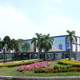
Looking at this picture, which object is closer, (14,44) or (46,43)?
(46,43)

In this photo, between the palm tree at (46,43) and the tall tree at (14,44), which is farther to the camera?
the tall tree at (14,44)

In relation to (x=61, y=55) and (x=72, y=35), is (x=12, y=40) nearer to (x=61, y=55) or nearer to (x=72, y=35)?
(x=72, y=35)

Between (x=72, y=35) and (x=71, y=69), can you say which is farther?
(x=72, y=35)

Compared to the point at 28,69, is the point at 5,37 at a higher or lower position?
higher

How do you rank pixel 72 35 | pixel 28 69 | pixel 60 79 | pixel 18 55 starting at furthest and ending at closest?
pixel 72 35 < pixel 18 55 < pixel 28 69 < pixel 60 79

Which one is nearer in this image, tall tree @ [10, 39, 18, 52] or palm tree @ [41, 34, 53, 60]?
palm tree @ [41, 34, 53, 60]

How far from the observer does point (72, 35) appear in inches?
2699

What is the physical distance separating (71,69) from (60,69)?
776mm

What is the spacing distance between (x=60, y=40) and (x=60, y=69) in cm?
5730

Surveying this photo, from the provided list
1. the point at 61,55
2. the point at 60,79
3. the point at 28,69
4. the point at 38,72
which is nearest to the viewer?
the point at 60,79

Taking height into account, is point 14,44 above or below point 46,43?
above

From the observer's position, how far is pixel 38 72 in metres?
18.1

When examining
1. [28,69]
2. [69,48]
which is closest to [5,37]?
[69,48]

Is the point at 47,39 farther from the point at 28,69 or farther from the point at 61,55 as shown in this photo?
the point at 28,69
